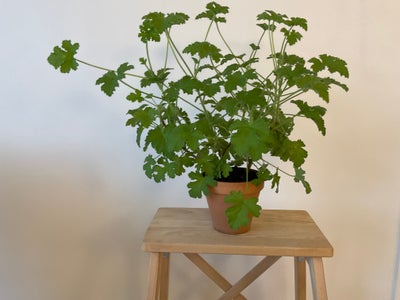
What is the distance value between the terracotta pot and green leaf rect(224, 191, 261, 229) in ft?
0.25

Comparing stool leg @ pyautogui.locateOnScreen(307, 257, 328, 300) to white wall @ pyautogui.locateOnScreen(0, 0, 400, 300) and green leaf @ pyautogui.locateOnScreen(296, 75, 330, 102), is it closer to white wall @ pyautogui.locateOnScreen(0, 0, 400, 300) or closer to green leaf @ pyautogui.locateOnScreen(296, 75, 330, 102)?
green leaf @ pyautogui.locateOnScreen(296, 75, 330, 102)

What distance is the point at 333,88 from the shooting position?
4.66 ft

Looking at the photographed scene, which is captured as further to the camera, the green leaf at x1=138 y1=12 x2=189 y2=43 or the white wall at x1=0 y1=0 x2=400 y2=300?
the white wall at x1=0 y1=0 x2=400 y2=300

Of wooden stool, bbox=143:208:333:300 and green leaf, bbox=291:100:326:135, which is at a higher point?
green leaf, bbox=291:100:326:135

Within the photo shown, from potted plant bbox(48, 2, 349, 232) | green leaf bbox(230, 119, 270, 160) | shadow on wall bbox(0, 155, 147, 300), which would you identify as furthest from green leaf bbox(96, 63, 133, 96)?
shadow on wall bbox(0, 155, 147, 300)

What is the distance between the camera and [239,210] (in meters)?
0.88

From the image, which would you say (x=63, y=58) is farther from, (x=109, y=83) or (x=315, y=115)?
(x=315, y=115)

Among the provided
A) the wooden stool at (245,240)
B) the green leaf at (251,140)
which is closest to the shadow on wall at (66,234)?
the wooden stool at (245,240)

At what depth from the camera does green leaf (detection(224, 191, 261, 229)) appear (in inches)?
34.3

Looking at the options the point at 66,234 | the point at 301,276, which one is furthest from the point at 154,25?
the point at 66,234

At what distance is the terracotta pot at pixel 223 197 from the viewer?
986 millimetres
